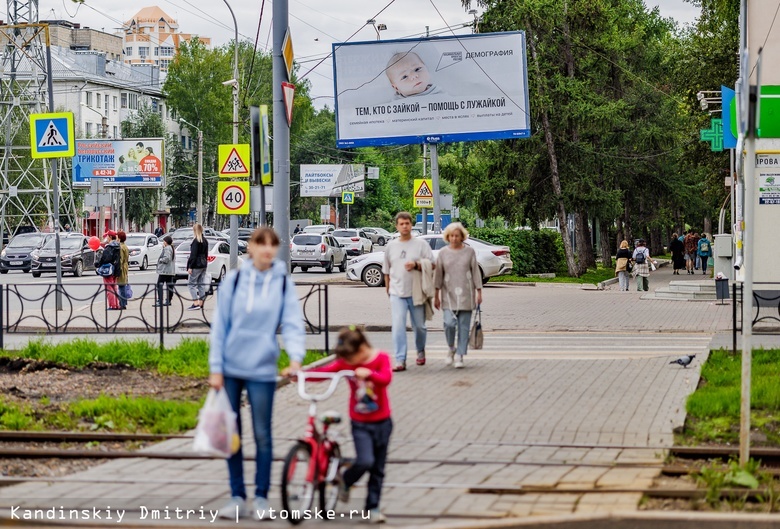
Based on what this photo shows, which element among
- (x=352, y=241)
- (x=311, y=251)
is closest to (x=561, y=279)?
(x=311, y=251)

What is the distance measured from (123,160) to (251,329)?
72327 mm

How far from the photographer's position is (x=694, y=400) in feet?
35.7

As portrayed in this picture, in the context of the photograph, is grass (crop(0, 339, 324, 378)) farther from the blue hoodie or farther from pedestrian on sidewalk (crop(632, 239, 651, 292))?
pedestrian on sidewalk (crop(632, 239, 651, 292))

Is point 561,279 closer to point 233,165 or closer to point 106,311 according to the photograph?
point 233,165

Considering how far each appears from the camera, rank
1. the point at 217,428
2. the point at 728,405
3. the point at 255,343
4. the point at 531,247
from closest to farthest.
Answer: the point at 217,428
the point at 255,343
the point at 728,405
the point at 531,247

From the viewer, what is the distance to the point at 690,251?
1948 inches

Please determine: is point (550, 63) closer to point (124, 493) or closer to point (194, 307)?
point (194, 307)

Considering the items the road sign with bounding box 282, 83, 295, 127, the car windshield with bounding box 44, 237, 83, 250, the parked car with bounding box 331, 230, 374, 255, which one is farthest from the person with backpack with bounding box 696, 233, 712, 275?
the road sign with bounding box 282, 83, 295, 127

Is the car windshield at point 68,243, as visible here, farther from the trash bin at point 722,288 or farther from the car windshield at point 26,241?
the trash bin at point 722,288

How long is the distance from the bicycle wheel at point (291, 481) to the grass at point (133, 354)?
6759mm

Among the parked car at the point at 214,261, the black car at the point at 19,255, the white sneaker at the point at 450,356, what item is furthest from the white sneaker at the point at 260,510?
the black car at the point at 19,255

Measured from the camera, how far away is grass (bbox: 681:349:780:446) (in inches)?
380

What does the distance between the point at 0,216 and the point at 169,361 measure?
161 feet

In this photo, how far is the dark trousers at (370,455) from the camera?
6512mm
